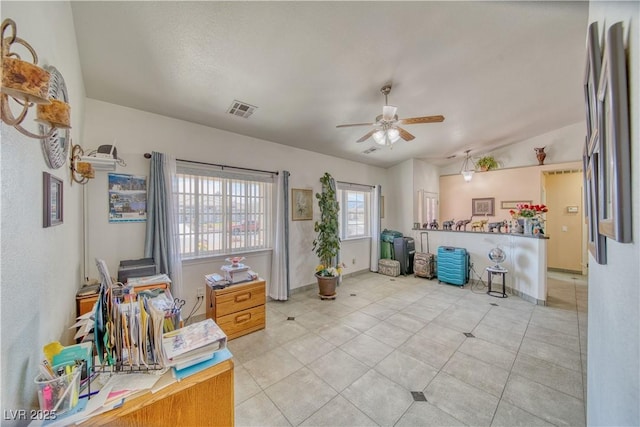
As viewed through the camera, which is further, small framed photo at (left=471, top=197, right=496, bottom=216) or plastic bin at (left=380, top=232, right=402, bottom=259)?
small framed photo at (left=471, top=197, right=496, bottom=216)

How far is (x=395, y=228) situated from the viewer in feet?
21.1

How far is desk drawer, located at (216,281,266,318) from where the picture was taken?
2.76 meters

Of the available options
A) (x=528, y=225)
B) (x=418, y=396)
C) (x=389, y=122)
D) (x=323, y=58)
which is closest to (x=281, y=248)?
(x=389, y=122)

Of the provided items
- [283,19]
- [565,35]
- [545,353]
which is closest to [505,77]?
[565,35]

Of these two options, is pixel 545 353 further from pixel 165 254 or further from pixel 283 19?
pixel 165 254

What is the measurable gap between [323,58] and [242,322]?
3.04 m

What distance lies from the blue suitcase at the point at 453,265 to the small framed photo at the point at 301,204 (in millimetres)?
2905

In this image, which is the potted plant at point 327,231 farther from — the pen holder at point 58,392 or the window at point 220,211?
the pen holder at point 58,392

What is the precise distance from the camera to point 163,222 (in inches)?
109

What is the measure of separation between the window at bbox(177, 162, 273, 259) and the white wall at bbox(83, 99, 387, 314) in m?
0.18

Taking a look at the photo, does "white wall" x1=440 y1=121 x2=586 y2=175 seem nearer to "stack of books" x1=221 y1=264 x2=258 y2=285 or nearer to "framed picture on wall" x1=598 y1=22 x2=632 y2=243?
"framed picture on wall" x1=598 y1=22 x2=632 y2=243

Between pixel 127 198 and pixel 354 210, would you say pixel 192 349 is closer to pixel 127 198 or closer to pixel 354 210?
pixel 127 198

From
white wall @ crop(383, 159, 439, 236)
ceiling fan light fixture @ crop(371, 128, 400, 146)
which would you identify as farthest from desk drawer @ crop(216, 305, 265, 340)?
white wall @ crop(383, 159, 439, 236)

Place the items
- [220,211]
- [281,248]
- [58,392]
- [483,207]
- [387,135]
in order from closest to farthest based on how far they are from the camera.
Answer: [58,392]
[387,135]
[220,211]
[281,248]
[483,207]
